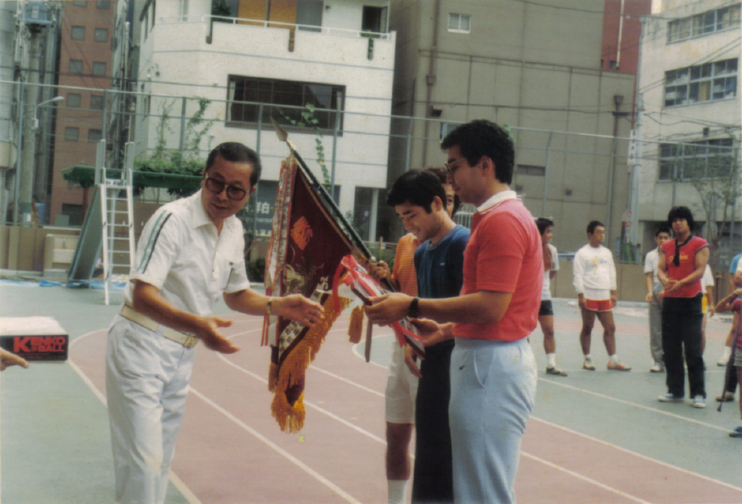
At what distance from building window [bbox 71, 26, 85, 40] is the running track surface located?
6586cm

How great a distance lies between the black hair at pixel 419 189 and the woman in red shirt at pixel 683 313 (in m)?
Result: 4.90

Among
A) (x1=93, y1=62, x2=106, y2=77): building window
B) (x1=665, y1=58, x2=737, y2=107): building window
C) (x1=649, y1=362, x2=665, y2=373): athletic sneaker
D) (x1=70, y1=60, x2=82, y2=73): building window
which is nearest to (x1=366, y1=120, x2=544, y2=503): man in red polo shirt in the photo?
(x1=649, y1=362, x2=665, y2=373): athletic sneaker

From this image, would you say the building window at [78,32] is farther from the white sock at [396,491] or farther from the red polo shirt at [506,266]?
the red polo shirt at [506,266]

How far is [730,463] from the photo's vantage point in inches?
232

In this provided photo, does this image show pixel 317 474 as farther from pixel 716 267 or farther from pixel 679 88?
pixel 679 88

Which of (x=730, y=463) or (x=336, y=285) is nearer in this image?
(x=336, y=285)

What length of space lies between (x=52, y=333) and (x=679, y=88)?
34.9m

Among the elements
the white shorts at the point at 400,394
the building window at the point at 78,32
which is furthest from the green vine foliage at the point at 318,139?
the building window at the point at 78,32

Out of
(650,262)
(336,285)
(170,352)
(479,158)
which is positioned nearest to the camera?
(479,158)

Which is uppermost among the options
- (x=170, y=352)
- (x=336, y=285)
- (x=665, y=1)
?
(x=665, y=1)

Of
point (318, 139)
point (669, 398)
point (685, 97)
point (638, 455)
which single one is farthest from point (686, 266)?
point (685, 97)

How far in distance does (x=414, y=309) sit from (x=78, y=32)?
240 ft

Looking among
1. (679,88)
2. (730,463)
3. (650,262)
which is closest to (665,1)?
(679,88)

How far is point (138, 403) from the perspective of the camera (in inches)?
126
